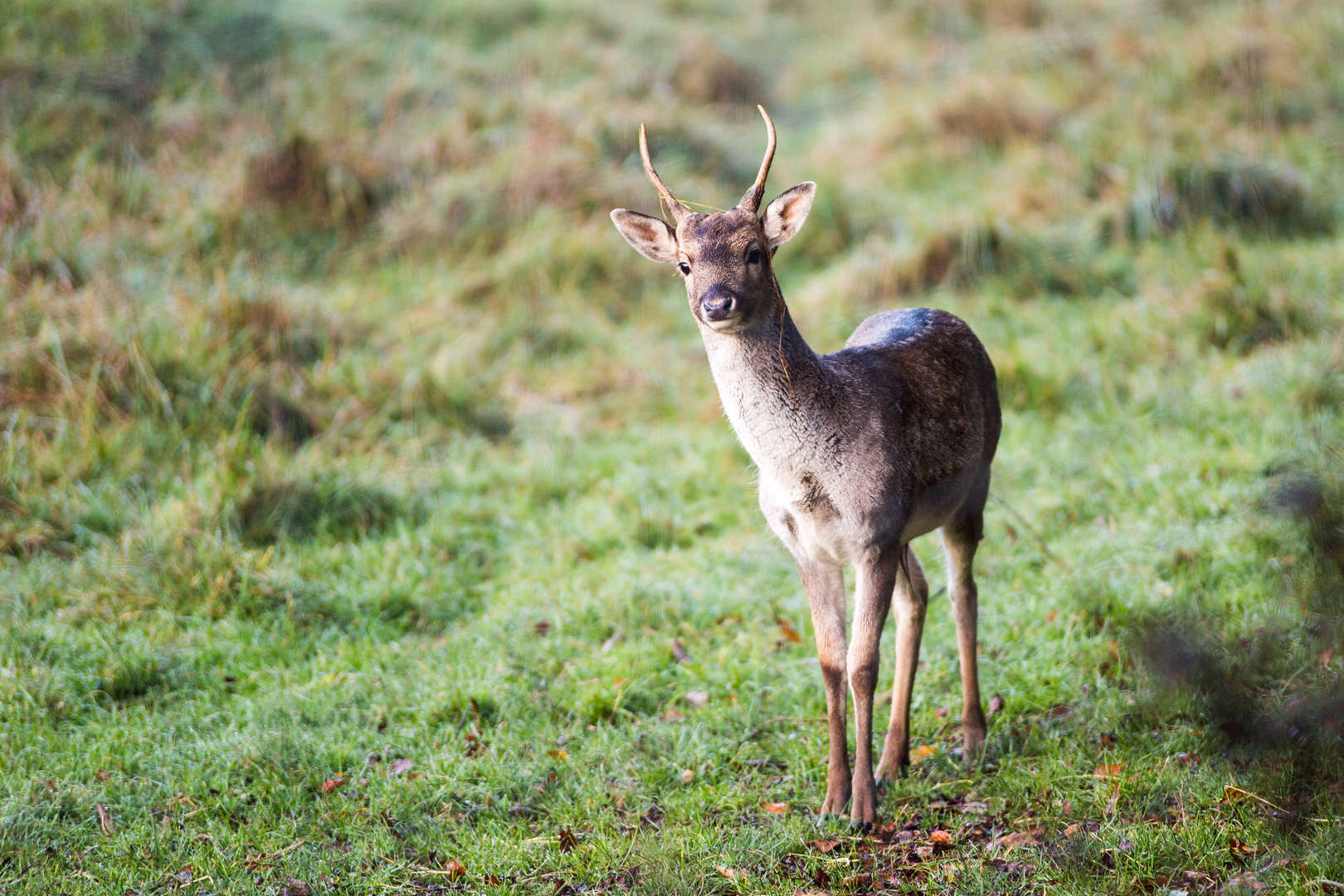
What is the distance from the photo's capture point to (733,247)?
3.84m

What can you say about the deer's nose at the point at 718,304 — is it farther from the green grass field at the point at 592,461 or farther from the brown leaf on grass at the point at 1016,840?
the brown leaf on grass at the point at 1016,840

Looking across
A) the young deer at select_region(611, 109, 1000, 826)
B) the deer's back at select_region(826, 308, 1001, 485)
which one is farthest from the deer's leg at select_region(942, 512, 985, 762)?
the deer's back at select_region(826, 308, 1001, 485)

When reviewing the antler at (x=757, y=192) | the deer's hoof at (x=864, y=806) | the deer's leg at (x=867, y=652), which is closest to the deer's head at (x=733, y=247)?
the antler at (x=757, y=192)

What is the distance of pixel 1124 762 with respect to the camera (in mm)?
4188

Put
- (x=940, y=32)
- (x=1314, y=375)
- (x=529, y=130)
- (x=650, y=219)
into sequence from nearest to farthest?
1. (x=650, y=219)
2. (x=1314, y=375)
3. (x=529, y=130)
4. (x=940, y=32)

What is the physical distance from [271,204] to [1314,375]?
8182 millimetres

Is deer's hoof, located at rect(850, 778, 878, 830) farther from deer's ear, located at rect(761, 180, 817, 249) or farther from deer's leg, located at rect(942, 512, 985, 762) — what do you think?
deer's ear, located at rect(761, 180, 817, 249)

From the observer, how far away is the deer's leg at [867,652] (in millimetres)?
3938

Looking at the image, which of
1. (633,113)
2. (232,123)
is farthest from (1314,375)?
(232,123)

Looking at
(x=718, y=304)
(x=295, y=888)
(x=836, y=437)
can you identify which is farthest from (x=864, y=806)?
(x=295, y=888)

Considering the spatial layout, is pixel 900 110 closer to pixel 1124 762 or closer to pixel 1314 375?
pixel 1314 375

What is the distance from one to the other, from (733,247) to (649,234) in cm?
42

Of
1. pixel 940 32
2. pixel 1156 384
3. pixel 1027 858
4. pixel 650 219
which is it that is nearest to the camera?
pixel 1027 858

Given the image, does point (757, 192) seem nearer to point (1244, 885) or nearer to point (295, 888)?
point (1244, 885)
